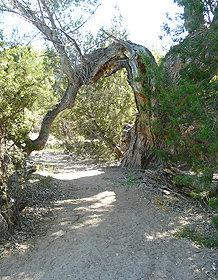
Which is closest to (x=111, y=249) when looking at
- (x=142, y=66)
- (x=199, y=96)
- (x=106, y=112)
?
(x=199, y=96)

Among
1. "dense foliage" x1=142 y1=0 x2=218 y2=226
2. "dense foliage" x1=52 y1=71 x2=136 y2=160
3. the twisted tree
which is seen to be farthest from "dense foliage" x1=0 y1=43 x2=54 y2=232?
"dense foliage" x1=52 y1=71 x2=136 y2=160

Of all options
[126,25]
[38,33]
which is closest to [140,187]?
[38,33]

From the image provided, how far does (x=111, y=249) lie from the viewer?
3.43 m

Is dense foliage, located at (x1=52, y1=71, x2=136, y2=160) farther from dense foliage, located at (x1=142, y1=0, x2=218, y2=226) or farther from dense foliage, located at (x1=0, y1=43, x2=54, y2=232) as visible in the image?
dense foliage, located at (x1=0, y1=43, x2=54, y2=232)

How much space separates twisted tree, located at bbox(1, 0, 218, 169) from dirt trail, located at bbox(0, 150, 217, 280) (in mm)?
1684

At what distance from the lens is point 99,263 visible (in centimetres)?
315

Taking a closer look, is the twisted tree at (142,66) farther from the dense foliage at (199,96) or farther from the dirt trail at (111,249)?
the dirt trail at (111,249)

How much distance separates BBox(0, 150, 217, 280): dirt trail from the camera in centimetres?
300

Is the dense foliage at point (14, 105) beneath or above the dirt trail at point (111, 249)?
above

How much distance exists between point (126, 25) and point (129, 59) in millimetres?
3625

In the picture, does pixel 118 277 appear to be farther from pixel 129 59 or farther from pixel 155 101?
pixel 129 59

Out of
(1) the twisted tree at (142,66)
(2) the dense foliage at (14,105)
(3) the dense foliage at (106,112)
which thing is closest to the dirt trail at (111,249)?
(2) the dense foliage at (14,105)

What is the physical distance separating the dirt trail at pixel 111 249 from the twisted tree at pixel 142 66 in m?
1.68

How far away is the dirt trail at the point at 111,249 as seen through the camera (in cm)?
300
